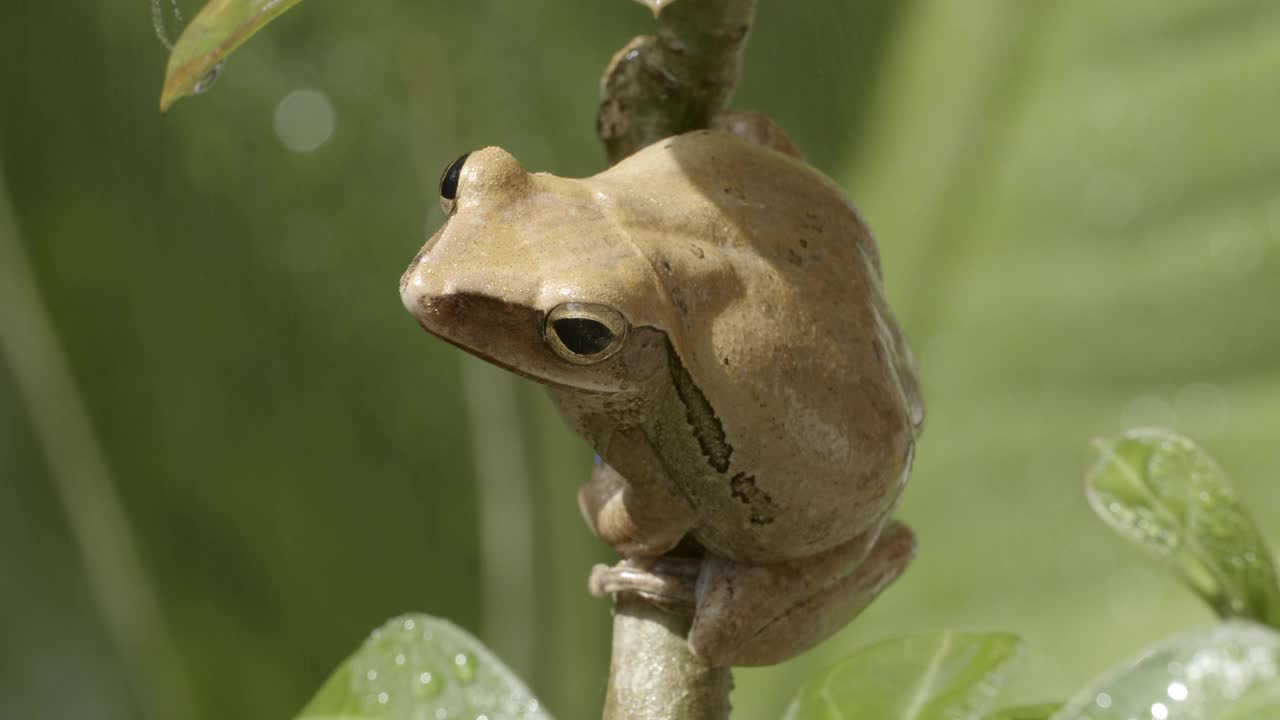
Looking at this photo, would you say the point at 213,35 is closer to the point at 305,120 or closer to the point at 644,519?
the point at 644,519

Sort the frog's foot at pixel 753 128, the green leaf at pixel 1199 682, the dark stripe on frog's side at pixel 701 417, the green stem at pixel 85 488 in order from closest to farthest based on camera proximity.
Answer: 1. the green leaf at pixel 1199 682
2. the dark stripe on frog's side at pixel 701 417
3. the frog's foot at pixel 753 128
4. the green stem at pixel 85 488

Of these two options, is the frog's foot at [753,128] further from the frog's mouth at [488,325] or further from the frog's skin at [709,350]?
the frog's mouth at [488,325]

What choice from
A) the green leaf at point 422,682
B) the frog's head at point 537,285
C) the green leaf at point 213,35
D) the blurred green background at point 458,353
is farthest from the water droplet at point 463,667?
the blurred green background at point 458,353

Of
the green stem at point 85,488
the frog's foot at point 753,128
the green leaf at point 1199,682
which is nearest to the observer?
the green leaf at point 1199,682

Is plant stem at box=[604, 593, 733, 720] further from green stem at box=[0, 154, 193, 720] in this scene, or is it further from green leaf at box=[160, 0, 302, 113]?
green stem at box=[0, 154, 193, 720]

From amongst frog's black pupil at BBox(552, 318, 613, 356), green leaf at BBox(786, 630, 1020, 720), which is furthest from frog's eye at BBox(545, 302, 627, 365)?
green leaf at BBox(786, 630, 1020, 720)

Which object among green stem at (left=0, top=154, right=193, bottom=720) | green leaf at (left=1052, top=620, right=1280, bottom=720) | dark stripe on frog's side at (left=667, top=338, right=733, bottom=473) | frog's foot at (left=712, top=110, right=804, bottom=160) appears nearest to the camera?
green leaf at (left=1052, top=620, right=1280, bottom=720)

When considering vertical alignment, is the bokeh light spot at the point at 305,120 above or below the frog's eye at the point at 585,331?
above

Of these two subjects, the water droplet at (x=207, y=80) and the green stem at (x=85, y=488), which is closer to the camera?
the water droplet at (x=207, y=80)
